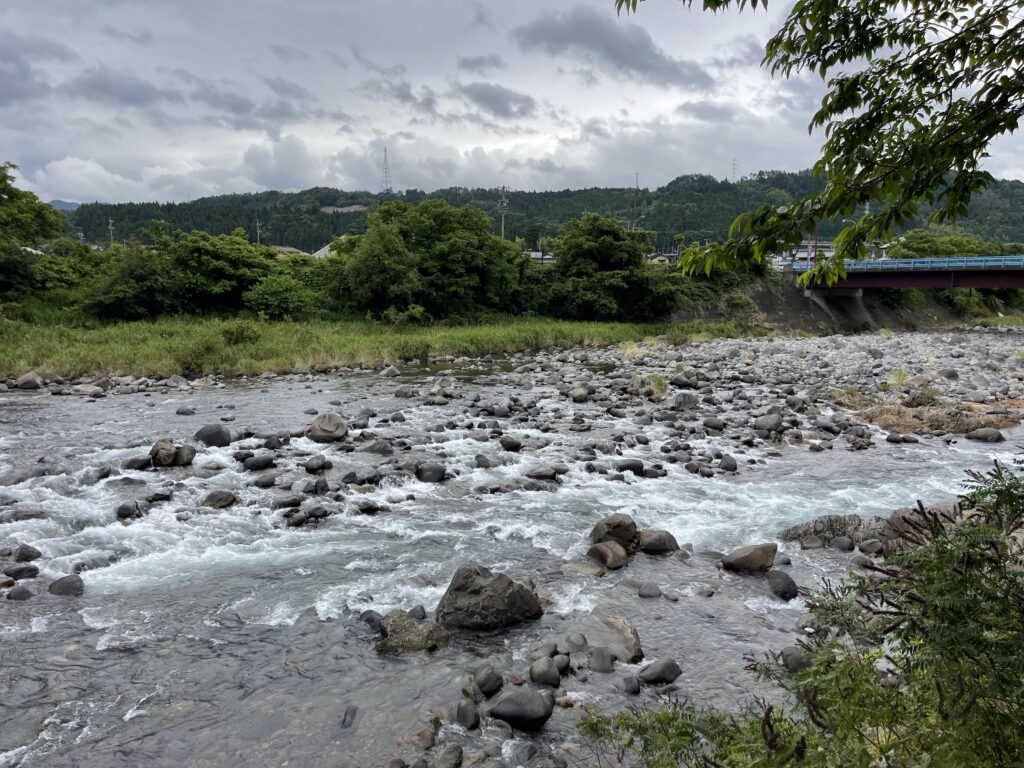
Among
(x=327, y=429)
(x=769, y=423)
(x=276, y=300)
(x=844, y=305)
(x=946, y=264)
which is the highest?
(x=946, y=264)

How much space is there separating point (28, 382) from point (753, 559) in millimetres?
23600

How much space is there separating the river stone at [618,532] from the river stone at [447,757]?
4.17 metres

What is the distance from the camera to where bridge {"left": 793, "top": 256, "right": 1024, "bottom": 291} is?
45.4 metres

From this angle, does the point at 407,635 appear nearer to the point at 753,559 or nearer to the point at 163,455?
the point at 753,559

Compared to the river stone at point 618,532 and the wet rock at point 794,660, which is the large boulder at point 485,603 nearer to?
the river stone at point 618,532

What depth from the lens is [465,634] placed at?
21.1 feet

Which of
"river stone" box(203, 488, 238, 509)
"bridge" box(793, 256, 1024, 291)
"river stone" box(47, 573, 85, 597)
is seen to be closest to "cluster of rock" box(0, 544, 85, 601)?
"river stone" box(47, 573, 85, 597)

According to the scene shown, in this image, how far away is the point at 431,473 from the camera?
1170 centimetres

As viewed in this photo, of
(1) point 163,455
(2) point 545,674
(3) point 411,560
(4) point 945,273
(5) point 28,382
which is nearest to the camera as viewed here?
(2) point 545,674

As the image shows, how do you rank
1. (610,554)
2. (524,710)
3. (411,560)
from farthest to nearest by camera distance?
1. (411,560)
2. (610,554)
3. (524,710)

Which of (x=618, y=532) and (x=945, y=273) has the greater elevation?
(x=945, y=273)

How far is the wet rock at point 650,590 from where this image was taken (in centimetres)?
720

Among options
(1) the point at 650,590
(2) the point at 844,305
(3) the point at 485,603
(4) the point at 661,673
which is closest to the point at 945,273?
(2) the point at 844,305

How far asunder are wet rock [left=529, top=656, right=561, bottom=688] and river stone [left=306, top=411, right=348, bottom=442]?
9833 millimetres
